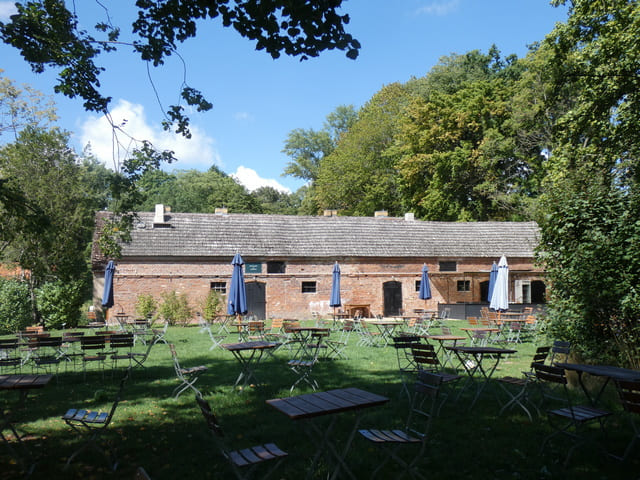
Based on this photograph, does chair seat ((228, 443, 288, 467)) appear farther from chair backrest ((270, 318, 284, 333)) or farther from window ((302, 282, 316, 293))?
window ((302, 282, 316, 293))

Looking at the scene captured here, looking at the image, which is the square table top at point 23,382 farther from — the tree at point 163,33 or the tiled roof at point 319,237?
the tiled roof at point 319,237

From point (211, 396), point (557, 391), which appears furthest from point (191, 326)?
point (557, 391)

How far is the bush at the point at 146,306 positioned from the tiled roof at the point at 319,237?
2.04 meters

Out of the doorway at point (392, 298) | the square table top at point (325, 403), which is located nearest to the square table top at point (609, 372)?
the square table top at point (325, 403)

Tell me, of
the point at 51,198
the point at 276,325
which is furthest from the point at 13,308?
the point at 276,325

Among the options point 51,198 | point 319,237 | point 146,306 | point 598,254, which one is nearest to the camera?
point 598,254

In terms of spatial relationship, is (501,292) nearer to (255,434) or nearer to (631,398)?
(631,398)

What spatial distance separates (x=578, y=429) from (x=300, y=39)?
17.0 ft

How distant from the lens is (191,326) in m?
20.5

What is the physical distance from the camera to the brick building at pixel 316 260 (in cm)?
2180

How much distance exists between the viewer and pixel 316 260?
23734 millimetres

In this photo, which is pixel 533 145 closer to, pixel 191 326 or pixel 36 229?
pixel 191 326

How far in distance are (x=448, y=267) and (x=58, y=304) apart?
19.0 m

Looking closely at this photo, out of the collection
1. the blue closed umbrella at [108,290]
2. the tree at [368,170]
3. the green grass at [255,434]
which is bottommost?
the green grass at [255,434]
